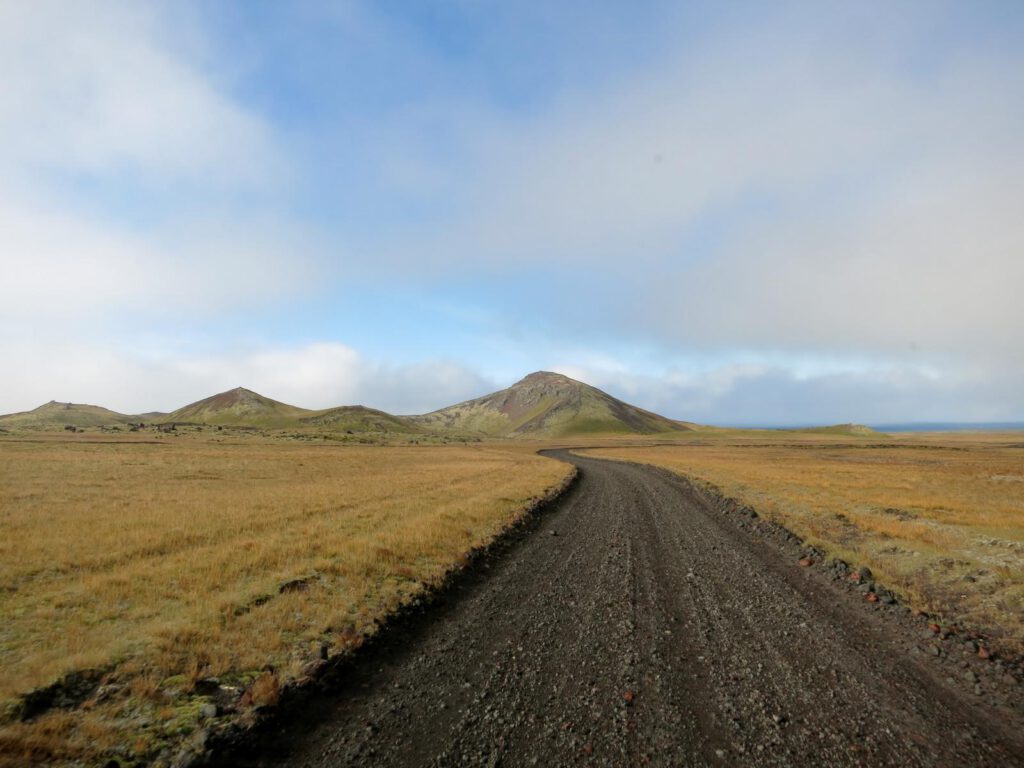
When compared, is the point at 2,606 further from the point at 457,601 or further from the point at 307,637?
the point at 457,601

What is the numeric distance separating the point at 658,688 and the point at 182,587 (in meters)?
10.9

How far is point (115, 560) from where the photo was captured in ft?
44.4

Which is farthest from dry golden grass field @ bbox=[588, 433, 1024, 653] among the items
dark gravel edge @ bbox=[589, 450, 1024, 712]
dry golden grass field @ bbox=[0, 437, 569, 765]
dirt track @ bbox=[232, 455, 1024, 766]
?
dry golden grass field @ bbox=[0, 437, 569, 765]

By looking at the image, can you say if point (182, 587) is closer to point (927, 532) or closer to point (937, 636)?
point (937, 636)

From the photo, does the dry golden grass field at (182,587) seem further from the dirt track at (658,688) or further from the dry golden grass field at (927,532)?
the dry golden grass field at (927,532)

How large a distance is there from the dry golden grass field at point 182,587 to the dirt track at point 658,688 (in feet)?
5.21

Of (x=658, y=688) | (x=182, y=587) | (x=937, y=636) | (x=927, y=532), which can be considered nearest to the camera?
(x=658, y=688)

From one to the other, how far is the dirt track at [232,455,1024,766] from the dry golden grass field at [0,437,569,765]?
1587 mm

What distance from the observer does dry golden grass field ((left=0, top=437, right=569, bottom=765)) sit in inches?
249

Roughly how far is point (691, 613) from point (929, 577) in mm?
7928

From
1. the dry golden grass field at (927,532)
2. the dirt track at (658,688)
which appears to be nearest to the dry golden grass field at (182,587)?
the dirt track at (658,688)

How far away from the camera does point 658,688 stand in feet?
22.9

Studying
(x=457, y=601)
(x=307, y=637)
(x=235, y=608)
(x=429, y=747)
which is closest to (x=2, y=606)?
(x=235, y=608)

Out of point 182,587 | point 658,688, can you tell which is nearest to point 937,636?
point 658,688
